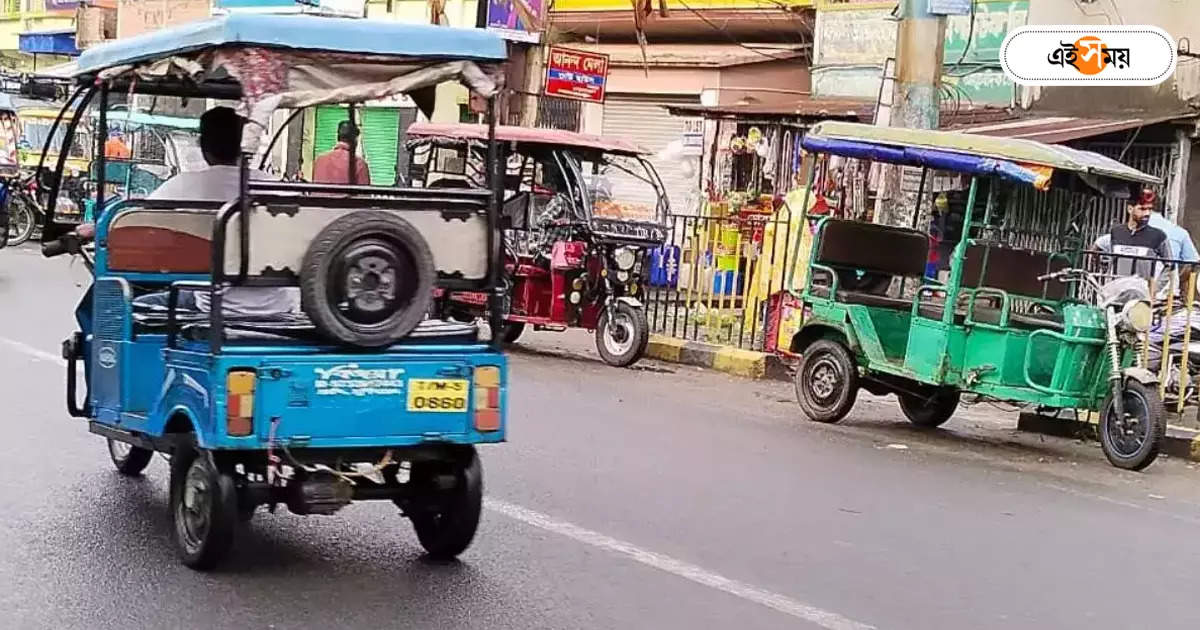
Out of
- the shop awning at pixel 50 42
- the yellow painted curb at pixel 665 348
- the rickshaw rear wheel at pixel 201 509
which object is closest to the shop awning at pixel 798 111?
the yellow painted curb at pixel 665 348

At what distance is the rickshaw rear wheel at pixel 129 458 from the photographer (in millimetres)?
8125

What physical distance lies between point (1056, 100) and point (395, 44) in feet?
43.2

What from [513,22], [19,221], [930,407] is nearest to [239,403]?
[930,407]

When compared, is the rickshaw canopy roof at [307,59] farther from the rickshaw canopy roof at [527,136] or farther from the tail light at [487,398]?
the rickshaw canopy roof at [527,136]

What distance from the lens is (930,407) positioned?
12.2 meters

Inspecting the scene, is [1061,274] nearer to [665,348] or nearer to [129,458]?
[665,348]

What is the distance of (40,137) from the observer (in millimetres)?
29016

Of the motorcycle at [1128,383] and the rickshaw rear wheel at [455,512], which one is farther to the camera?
the motorcycle at [1128,383]

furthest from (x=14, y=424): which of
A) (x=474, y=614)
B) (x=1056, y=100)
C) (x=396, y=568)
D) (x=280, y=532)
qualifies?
(x=1056, y=100)

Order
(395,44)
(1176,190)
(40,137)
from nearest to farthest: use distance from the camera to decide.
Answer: (395,44) < (1176,190) < (40,137)

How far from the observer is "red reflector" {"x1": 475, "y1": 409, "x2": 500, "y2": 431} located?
6473 millimetres

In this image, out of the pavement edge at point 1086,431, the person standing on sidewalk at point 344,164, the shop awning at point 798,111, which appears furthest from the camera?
the shop awning at point 798,111

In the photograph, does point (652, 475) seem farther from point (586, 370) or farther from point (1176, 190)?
point (1176, 190)

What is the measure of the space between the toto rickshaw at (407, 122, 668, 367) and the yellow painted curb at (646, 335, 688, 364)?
64 cm
